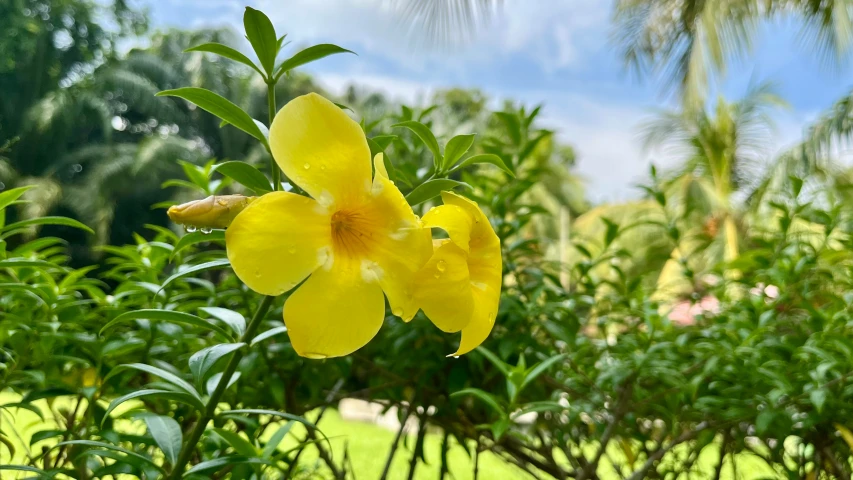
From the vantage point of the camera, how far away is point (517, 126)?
1.99ft

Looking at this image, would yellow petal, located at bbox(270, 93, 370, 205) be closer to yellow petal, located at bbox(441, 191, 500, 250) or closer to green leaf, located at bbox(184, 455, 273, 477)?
yellow petal, located at bbox(441, 191, 500, 250)

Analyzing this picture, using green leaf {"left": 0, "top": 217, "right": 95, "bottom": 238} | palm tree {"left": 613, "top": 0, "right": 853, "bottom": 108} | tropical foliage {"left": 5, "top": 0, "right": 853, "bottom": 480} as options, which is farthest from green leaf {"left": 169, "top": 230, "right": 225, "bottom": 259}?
palm tree {"left": 613, "top": 0, "right": 853, "bottom": 108}

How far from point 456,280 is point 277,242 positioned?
0.07 metres

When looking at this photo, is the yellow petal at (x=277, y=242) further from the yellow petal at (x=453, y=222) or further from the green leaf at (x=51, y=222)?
the green leaf at (x=51, y=222)

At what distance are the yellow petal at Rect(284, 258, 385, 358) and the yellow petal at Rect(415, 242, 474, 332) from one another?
0.06ft

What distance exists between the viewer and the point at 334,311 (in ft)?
0.76

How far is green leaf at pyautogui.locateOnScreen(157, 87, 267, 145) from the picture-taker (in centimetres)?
27

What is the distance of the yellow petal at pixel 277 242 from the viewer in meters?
0.21

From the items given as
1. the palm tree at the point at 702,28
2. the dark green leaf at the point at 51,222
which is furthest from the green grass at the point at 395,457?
the palm tree at the point at 702,28

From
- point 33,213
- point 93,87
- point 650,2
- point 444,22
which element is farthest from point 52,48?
point 650,2

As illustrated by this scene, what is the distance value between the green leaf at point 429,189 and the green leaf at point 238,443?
0.17 metres

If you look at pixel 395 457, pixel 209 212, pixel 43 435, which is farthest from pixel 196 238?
pixel 395 457

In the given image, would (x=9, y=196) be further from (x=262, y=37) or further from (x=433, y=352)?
(x=433, y=352)

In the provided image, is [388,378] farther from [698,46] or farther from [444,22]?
[698,46]
